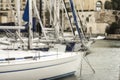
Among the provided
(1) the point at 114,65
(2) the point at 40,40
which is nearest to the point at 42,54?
(2) the point at 40,40

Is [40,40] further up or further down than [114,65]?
further up

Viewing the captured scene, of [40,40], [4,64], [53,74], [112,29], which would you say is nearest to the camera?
[4,64]

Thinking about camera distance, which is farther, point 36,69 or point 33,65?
point 36,69

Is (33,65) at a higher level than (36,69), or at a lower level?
higher

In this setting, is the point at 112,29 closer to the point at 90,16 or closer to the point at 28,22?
the point at 90,16

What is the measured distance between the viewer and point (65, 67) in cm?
2139

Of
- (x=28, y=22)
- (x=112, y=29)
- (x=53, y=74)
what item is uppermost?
(x=28, y=22)

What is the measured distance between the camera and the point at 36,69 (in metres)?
19.4

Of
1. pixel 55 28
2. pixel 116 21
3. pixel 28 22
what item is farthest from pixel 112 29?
pixel 28 22

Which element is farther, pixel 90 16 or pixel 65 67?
pixel 90 16

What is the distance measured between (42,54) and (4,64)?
8.86 feet

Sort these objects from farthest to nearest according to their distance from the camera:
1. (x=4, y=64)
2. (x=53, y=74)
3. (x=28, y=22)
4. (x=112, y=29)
→ (x=112, y=29) → (x=28, y=22) → (x=53, y=74) → (x=4, y=64)

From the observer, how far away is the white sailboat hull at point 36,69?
1850cm

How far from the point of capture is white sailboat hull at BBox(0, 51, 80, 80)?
18.5 meters
